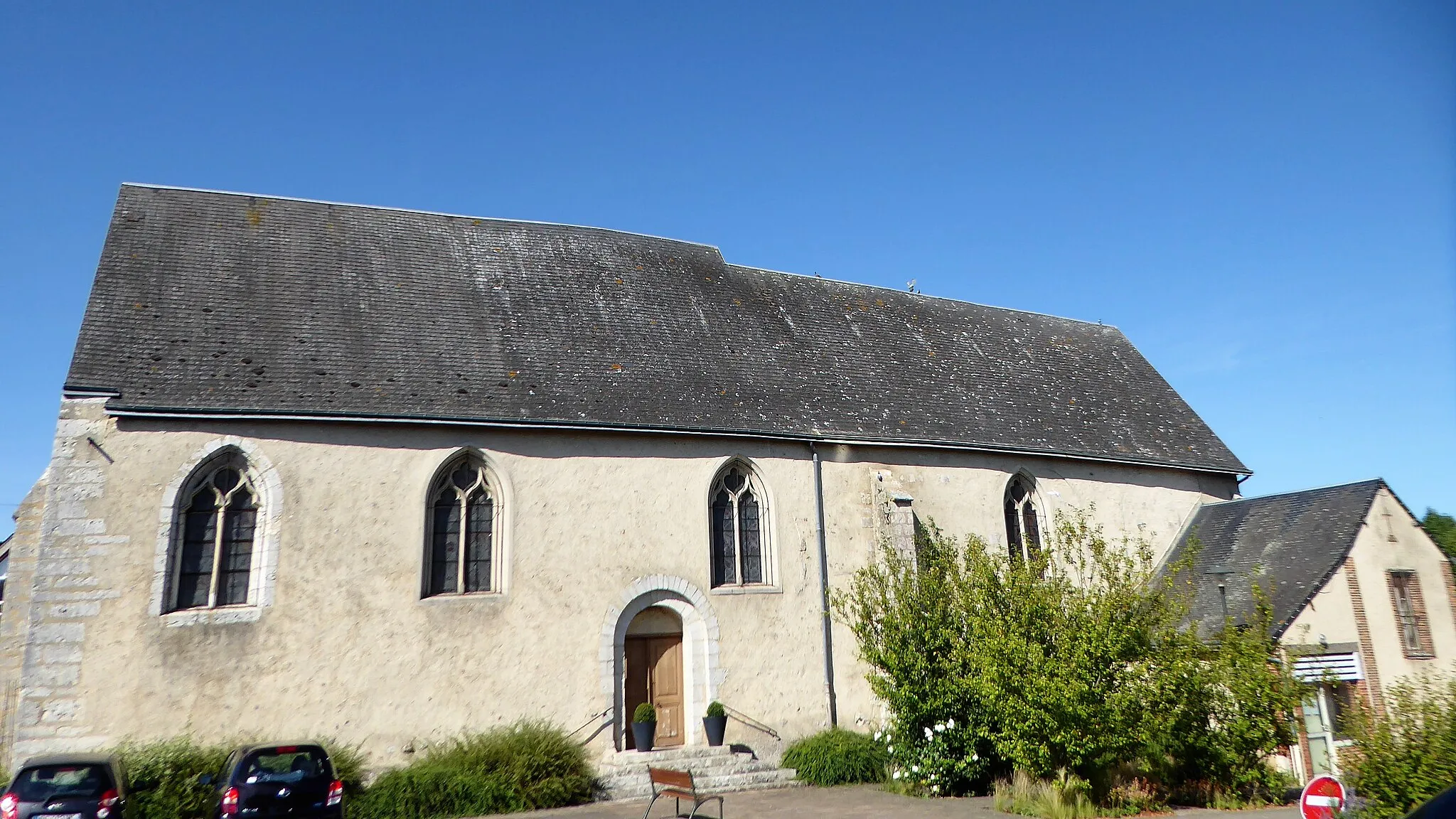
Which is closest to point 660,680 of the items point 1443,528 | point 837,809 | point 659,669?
point 659,669

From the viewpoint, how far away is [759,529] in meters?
15.9

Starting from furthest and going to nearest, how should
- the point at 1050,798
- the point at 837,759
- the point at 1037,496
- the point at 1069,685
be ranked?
the point at 1037,496 → the point at 837,759 → the point at 1050,798 → the point at 1069,685

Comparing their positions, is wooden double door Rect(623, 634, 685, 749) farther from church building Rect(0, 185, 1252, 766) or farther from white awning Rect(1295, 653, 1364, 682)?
white awning Rect(1295, 653, 1364, 682)

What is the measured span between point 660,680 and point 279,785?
20.0 feet

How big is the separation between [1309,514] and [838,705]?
9.64 metres

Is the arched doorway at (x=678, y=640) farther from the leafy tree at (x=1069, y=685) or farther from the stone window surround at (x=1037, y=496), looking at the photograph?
the stone window surround at (x=1037, y=496)

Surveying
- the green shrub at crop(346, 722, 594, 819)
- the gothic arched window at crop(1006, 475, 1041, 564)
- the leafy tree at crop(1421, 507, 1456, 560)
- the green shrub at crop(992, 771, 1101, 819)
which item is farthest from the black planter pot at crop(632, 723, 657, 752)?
the leafy tree at crop(1421, 507, 1456, 560)

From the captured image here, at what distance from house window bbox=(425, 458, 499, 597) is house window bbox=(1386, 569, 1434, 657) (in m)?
14.9

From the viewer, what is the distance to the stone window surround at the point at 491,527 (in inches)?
529

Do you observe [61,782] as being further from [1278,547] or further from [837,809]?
[1278,547]

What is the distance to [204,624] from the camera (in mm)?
12180

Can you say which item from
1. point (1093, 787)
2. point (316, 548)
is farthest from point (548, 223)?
point (1093, 787)

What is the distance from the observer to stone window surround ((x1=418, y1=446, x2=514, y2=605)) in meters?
13.4

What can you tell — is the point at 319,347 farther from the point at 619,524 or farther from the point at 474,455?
the point at 619,524
